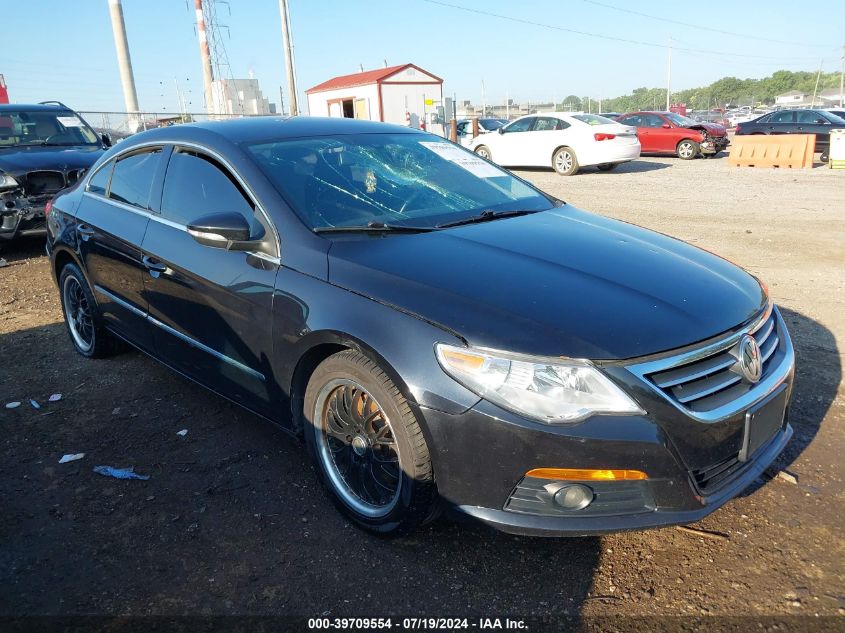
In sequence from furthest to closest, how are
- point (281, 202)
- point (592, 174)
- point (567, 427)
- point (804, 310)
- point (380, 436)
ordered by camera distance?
point (592, 174) → point (804, 310) → point (281, 202) → point (380, 436) → point (567, 427)

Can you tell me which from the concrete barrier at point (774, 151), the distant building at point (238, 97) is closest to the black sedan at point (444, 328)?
the concrete barrier at point (774, 151)

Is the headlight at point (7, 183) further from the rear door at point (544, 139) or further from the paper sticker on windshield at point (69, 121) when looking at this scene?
the rear door at point (544, 139)

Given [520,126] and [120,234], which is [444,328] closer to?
[120,234]

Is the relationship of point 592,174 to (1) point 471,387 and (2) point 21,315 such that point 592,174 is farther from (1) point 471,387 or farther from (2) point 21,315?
(1) point 471,387

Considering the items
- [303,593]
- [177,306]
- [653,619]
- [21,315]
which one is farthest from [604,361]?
[21,315]

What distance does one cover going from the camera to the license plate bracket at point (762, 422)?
240 cm

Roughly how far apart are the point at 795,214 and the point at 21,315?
1044 cm

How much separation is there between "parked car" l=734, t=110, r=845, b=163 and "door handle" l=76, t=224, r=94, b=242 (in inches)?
832

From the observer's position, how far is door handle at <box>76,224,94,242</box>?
428cm

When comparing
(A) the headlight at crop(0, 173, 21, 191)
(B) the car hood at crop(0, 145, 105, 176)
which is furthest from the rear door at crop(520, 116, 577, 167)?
(A) the headlight at crop(0, 173, 21, 191)

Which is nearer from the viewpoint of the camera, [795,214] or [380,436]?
[380,436]

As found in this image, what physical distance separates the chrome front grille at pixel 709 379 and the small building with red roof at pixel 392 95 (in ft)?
107

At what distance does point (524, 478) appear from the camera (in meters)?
2.21

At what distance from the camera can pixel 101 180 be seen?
4.44 meters
